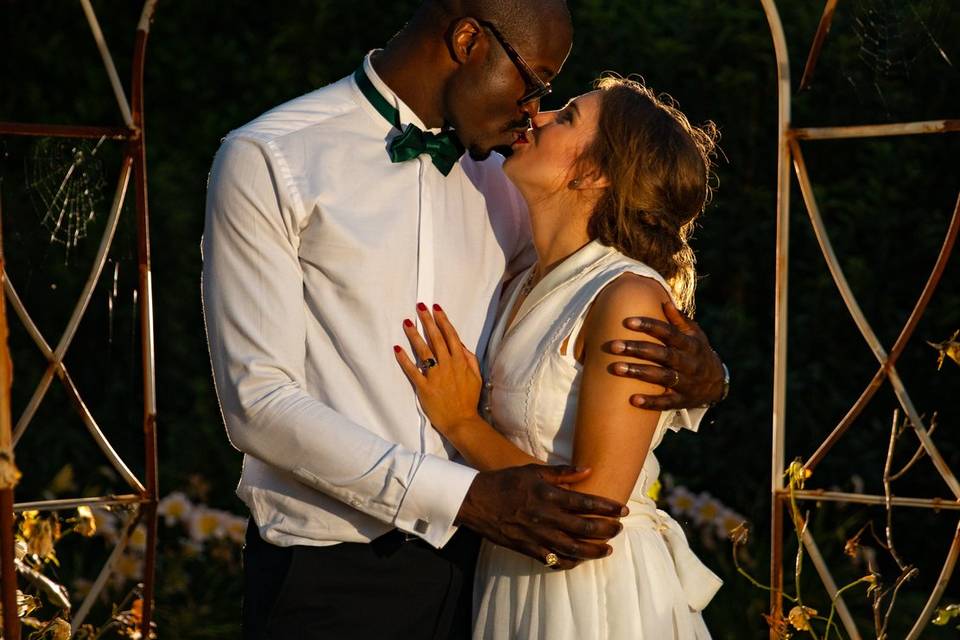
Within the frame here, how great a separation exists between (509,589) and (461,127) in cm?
85

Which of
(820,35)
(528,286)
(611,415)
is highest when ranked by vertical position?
(820,35)

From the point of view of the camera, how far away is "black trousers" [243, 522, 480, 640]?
2467mm

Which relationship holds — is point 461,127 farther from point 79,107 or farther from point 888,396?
point 79,107

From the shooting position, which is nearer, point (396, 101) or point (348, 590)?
point (348, 590)

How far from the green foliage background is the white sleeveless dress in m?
1.84

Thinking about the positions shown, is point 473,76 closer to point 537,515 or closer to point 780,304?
point 537,515

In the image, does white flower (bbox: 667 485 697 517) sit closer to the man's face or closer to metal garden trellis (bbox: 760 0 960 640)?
metal garden trellis (bbox: 760 0 960 640)

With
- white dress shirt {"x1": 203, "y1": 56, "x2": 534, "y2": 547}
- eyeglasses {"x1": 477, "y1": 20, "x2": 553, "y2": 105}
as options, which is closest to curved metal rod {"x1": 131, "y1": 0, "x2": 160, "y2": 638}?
white dress shirt {"x1": 203, "y1": 56, "x2": 534, "y2": 547}

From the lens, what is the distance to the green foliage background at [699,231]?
15.4ft

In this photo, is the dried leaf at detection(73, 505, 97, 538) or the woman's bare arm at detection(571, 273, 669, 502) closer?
the woman's bare arm at detection(571, 273, 669, 502)

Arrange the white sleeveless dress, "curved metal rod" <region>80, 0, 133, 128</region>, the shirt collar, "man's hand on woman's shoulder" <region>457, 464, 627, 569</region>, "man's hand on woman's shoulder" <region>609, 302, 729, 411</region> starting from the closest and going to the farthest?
"man's hand on woman's shoulder" <region>457, 464, 627, 569</region>, "man's hand on woman's shoulder" <region>609, 302, 729, 411</region>, the white sleeveless dress, the shirt collar, "curved metal rod" <region>80, 0, 133, 128</region>

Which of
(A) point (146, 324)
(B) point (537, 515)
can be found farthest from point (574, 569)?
(A) point (146, 324)

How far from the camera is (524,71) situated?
256cm

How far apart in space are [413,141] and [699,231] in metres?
2.56
